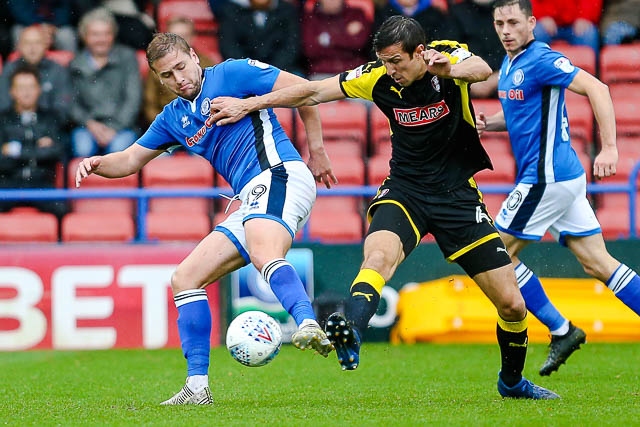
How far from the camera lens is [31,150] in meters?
11.8

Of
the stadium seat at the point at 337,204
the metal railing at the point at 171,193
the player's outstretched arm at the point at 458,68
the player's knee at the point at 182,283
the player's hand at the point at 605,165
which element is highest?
the player's outstretched arm at the point at 458,68

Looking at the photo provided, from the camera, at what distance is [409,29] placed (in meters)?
6.31

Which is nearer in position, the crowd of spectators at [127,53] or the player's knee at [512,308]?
the player's knee at [512,308]

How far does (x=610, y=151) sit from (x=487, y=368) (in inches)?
91.8

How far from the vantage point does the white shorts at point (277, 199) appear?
6637 millimetres

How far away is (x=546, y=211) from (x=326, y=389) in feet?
6.74

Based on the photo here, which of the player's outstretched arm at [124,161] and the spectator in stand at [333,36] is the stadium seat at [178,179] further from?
the player's outstretched arm at [124,161]

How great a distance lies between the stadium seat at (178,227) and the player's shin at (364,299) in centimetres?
565

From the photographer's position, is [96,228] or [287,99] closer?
[287,99]

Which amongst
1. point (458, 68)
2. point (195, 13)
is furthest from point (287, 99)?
point (195, 13)

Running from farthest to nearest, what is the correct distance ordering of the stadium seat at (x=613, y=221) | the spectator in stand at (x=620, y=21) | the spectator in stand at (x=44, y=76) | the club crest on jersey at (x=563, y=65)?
the spectator in stand at (x=620, y=21) < the spectator in stand at (x=44, y=76) < the stadium seat at (x=613, y=221) < the club crest on jersey at (x=563, y=65)

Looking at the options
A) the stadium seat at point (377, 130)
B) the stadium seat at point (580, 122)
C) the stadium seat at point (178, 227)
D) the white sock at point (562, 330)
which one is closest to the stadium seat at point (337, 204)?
the stadium seat at point (377, 130)

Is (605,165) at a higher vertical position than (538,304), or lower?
higher

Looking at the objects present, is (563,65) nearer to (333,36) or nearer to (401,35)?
(401,35)
